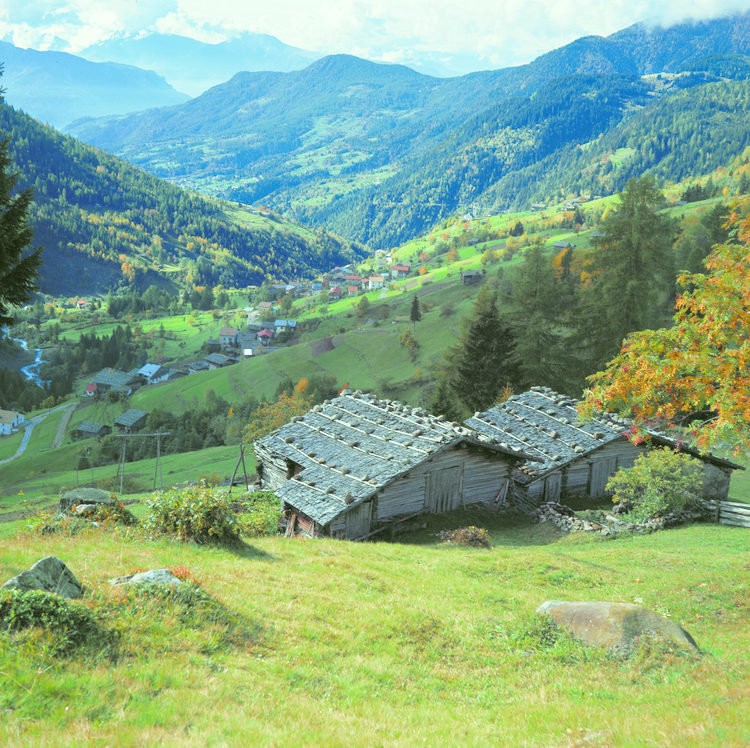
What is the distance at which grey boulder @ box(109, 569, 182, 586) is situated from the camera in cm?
1169

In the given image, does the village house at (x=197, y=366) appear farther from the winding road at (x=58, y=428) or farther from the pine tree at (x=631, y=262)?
the pine tree at (x=631, y=262)

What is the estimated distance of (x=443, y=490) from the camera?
29703 mm

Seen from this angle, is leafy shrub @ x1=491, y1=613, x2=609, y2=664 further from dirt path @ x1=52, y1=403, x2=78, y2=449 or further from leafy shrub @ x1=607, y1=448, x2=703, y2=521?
dirt path @ x1=52, y1=403, x2=78, y2=449

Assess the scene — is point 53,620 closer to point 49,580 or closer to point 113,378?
point 49,580

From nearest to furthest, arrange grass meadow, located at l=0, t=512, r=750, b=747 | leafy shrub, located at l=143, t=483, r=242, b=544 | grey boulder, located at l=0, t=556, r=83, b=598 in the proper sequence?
1. grass meadow, located at l=0, t=512, r=750, b=747
2. grey boulder, located at l=0, t=556, r=83, b=598
3. leafy shrub, located at l=143, t=483, r=242, b=544

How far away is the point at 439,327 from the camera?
5059 inches

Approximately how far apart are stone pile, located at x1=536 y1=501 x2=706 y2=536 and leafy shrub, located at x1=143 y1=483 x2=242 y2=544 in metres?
17.7

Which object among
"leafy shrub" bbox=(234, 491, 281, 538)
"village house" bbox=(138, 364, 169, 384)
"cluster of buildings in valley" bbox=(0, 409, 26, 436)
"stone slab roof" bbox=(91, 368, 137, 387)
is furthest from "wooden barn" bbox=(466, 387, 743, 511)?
"village house" bbox=(138, 364, 169, 384)

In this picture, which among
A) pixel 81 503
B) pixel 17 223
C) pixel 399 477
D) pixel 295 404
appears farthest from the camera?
pixel 295 404

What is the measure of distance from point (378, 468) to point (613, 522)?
1265cm

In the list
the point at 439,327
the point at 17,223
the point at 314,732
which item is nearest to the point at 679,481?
the point at 314,732

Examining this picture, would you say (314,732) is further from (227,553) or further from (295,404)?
(295,404)

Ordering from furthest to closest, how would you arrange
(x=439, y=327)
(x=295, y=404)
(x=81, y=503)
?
(x=439, y=327) < (x=295, y=404) < (x=81, y=503)

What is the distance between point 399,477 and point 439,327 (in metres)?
103
